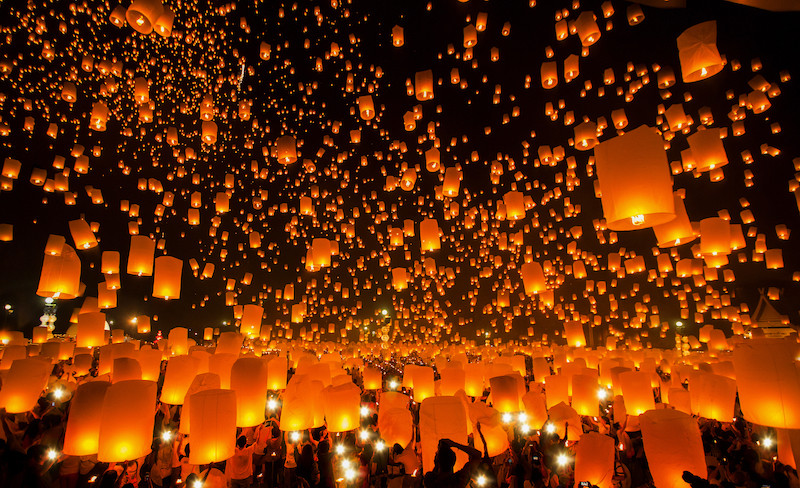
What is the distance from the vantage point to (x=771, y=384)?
3607 mm

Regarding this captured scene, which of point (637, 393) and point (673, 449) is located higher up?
point (673, 449)

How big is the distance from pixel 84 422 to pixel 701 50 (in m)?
7.58

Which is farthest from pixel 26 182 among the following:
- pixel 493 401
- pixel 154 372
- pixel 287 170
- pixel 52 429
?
pixel 493 401

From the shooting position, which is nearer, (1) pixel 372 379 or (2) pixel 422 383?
(2) pixel 422 383

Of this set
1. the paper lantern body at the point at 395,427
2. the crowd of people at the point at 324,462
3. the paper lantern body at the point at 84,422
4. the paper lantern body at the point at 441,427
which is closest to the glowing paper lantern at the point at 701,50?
the crowd of people at the point at 324,462

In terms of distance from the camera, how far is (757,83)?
23.9 feet

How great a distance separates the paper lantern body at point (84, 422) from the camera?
3865 mm

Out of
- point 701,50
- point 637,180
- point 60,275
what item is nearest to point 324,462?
point 637,180

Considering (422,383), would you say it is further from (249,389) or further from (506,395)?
(249,389)

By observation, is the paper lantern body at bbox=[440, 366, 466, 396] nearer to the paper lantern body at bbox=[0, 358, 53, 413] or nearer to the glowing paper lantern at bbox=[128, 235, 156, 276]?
the glowing paper lantern at bbox=[128, 235, 156, 276]

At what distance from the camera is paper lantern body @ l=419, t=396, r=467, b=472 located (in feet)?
14.3

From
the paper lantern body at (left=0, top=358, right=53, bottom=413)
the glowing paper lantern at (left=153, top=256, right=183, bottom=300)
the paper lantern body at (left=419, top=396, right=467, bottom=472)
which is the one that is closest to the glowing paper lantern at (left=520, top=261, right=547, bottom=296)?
the paper lantern body at (left=419, top=396, right=467, bottom=472)

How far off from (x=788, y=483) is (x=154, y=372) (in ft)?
28.9

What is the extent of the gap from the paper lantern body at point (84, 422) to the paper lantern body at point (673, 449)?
191 inches
